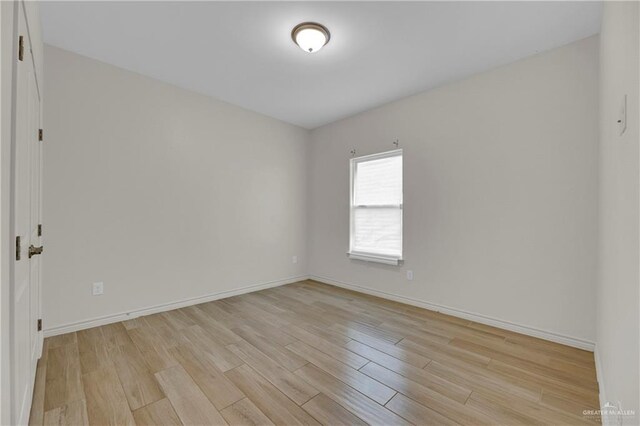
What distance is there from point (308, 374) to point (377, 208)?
2484 mm

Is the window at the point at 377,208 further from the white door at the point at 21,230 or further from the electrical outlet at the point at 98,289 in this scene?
the white door at the point at 21,230

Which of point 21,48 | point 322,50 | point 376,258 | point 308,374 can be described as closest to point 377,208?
point 376,258

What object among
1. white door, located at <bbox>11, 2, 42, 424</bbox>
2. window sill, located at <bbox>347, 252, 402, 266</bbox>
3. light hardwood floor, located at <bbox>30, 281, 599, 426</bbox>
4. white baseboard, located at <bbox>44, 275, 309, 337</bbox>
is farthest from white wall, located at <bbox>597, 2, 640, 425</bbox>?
white baseboard, located at <bbox>44, 275, 309, 337</bbox>

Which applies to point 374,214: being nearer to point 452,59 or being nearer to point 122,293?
point 452,59

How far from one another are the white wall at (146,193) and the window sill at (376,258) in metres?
1.25

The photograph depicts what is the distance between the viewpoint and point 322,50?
2.58m

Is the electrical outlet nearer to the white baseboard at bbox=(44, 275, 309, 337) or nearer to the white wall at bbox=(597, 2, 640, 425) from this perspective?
the white baseboard at bbox=(44, 275, 309, 337)

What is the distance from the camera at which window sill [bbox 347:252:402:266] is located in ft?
11.8

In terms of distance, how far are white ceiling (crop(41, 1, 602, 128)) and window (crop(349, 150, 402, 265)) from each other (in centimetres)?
103

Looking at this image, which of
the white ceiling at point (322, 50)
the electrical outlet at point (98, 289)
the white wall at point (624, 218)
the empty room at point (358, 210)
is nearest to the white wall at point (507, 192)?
the empty room at point (358, 210)

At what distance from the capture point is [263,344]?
241 centimetres

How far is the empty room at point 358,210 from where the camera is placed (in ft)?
5.00

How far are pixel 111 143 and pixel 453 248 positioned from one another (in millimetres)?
3893

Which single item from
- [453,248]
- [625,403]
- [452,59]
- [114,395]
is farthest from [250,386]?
[452,59]
